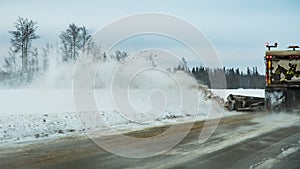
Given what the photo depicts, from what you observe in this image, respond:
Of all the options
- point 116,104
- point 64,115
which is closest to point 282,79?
point 116,104

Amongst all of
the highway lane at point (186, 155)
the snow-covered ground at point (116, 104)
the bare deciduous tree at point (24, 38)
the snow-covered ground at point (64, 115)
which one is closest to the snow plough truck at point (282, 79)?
the snow-covered ground at point (116, 104)

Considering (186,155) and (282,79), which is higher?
(282,79)

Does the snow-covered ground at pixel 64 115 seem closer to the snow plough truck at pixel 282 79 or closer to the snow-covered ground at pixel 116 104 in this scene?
the snow-covered ground at pixel 116 104

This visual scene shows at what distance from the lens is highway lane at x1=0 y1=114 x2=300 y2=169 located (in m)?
6.42

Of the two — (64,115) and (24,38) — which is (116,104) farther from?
(24,38)

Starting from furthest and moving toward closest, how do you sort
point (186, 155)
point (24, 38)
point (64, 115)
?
point (24, 38) → point (64, 115) → point (186, 155)

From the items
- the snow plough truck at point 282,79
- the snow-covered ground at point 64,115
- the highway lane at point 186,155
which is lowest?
the highway lane at point 186,155

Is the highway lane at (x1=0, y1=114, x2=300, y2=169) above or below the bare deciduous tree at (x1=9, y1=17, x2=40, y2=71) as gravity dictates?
below

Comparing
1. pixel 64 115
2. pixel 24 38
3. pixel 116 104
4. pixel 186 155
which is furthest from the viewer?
pixel 24 38

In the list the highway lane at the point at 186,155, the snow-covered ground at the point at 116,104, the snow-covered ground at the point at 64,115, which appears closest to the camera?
the highway lane at the point at 186,155

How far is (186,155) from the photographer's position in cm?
715

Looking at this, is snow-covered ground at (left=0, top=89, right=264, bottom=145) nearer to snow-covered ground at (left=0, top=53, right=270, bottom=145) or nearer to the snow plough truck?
snow-covered ground at (left=0, top=53, right=270, bottom=145)

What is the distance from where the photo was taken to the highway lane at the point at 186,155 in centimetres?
642

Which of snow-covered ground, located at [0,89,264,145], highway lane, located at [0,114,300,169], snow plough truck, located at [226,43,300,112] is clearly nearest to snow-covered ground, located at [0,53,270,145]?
snow-covered ground, located at [0,89,264,145]
